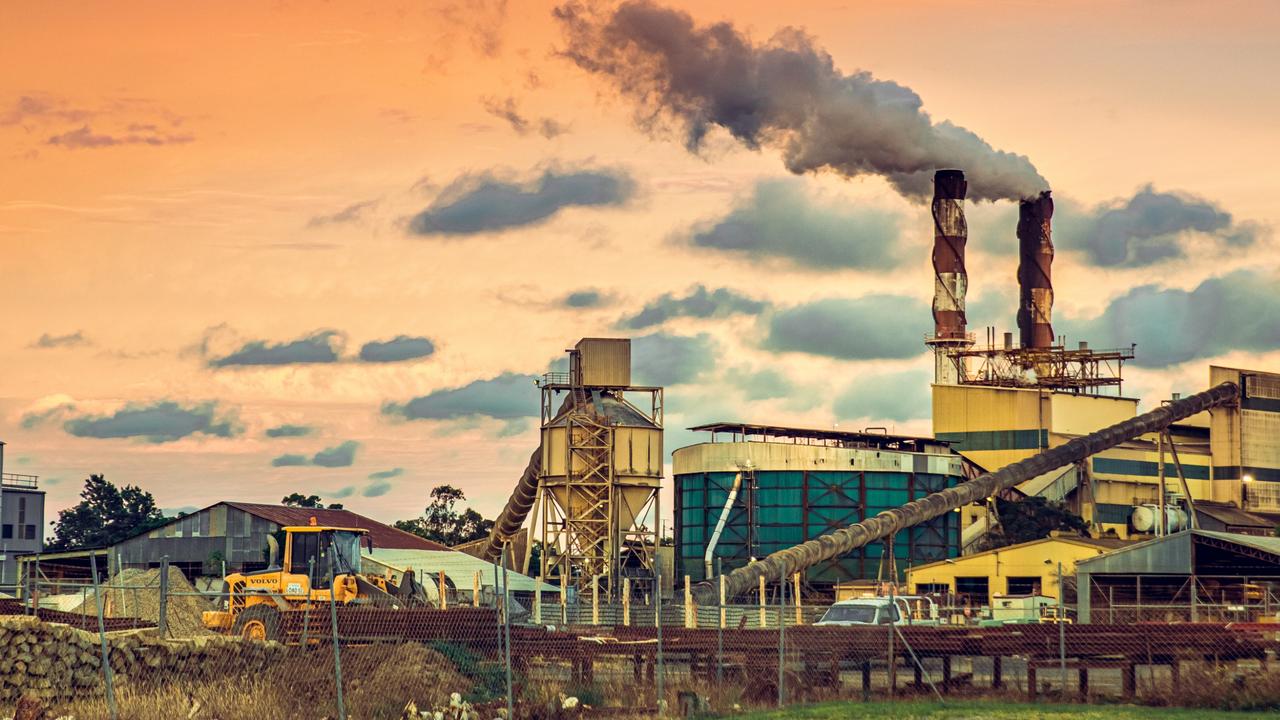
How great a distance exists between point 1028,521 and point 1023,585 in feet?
51.3

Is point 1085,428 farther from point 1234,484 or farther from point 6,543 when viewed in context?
point 6,543

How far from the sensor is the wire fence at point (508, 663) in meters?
23.9

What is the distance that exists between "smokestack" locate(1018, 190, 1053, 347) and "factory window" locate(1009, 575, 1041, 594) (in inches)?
1613

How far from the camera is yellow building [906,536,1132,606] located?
73625 millimetres

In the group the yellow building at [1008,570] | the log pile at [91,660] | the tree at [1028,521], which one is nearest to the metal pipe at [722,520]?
the yellow building at [1008,570]

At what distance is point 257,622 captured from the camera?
107 feet

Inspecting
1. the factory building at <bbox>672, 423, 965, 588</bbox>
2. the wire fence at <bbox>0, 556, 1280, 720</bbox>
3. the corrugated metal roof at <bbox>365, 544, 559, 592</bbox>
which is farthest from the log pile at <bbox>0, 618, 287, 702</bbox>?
the factory building at <bbox>672, 423, 965, 588</bbox>

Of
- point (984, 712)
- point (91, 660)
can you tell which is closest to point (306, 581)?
point (91, 660)

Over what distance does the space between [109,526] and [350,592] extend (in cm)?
10166

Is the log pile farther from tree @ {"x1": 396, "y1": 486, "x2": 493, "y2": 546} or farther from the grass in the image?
tree @ {"x1": 396, "y1": 486, "x2": 493, "y2": 546}

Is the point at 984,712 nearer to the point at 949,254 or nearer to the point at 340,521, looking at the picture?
the point at 340,521

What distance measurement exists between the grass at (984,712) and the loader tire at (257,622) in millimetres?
11792

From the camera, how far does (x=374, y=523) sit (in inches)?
3551

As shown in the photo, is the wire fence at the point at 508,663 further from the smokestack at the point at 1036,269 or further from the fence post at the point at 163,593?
the smokestack at the point at 1036,269
